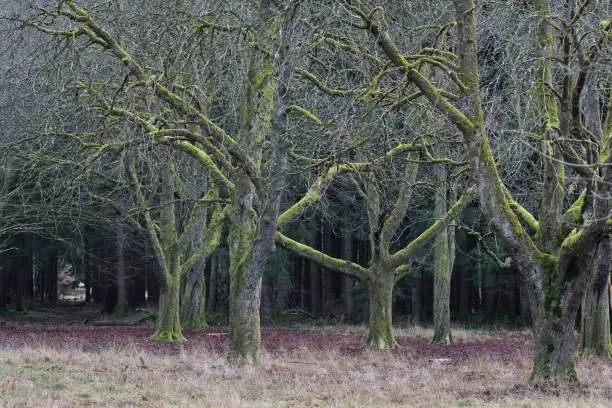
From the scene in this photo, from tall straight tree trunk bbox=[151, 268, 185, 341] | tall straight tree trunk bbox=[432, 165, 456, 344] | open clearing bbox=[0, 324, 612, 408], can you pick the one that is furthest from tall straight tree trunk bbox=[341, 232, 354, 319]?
open clearing bbox=[0, 324, 612, 408]

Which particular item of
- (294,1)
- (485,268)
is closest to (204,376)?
(294,1)

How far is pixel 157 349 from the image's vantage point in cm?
1866

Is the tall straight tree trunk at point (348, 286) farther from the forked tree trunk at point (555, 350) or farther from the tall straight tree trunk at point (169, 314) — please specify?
the forked tree trunk at point (555, 350)

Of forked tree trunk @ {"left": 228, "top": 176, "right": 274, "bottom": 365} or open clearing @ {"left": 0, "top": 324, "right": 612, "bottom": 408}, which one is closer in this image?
open clearing @ {"left": 0, "top": 324, "right": 612, "bottom": 408}

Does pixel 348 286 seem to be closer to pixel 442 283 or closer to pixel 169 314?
pixel 442 283

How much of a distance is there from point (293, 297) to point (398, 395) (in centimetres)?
3454

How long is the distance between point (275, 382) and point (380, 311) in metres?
9.38

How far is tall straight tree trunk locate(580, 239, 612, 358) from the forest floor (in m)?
1.35

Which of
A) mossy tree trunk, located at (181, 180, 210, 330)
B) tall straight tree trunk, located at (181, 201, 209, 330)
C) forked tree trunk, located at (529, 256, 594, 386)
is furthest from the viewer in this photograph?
tall straight tree trunk, located at (181, 201, 209, 330)

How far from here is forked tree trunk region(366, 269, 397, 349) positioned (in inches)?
821

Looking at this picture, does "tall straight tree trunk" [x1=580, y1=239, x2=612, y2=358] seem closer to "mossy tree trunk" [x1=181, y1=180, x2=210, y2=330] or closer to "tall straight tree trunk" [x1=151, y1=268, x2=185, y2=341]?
"tall straight tree trunk" [x1=151, y1=268, x2=185, y2=341]

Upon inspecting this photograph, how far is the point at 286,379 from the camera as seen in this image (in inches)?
495

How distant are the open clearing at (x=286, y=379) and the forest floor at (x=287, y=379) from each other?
16 mm

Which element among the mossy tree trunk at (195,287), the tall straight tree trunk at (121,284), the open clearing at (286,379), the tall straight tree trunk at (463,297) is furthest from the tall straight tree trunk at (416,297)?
the open clearing at (286,379)
